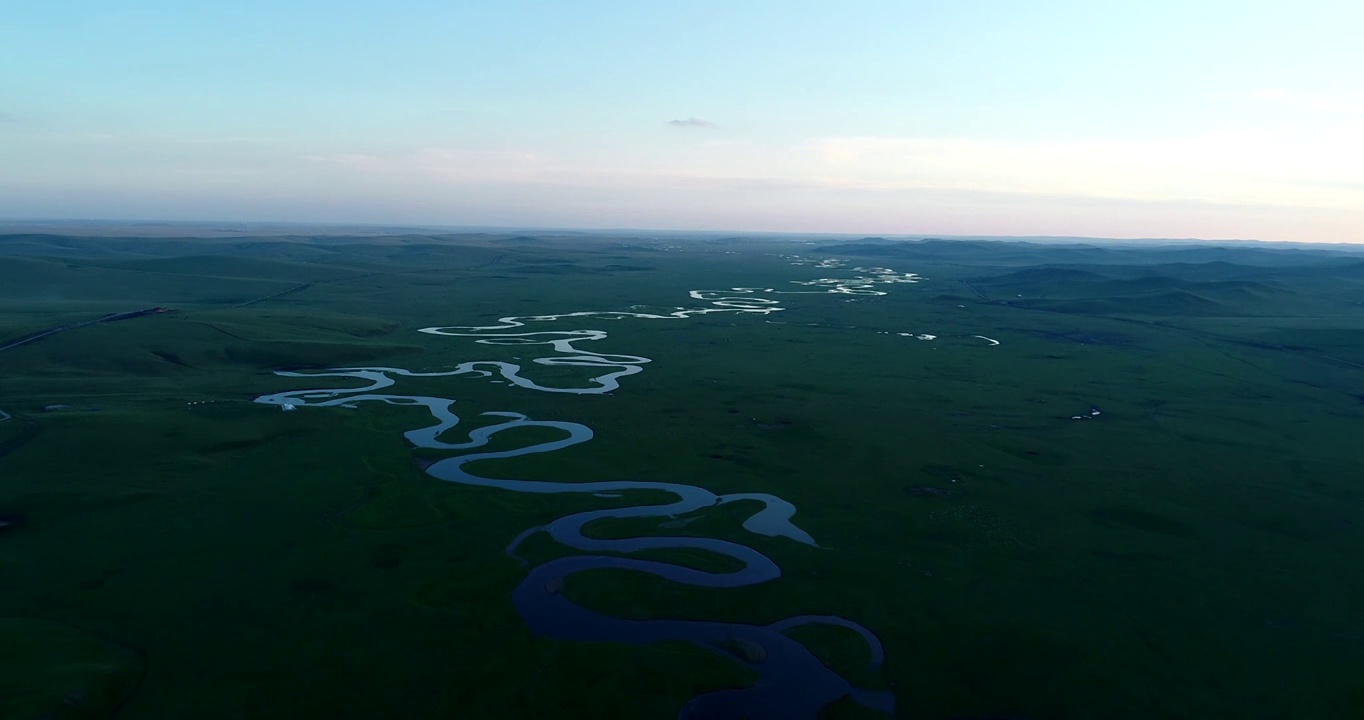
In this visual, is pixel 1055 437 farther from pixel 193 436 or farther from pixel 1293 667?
pixel 193 436

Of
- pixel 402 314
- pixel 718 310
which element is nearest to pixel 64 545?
pixel 402 314

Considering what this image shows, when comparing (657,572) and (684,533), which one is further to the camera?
(684,533)

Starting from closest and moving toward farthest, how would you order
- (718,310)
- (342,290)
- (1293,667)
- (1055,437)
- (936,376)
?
(1293,667) < (1055,437) < (936,376) < (718,310) < (342,290)

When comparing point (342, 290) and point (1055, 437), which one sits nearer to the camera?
point (1055, 437)

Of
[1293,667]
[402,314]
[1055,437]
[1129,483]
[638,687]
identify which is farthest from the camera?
[402,314]

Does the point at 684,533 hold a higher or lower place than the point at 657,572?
higher

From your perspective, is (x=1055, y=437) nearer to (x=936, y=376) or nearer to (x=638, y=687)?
(x=936, y=376)

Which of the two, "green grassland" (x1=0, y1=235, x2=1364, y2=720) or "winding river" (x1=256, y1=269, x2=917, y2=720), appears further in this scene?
"green grassland" (x1=0, y1=235, x2=1364, y2=720)

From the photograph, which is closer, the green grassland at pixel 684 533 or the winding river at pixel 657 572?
the winding river at pixel 657 572
